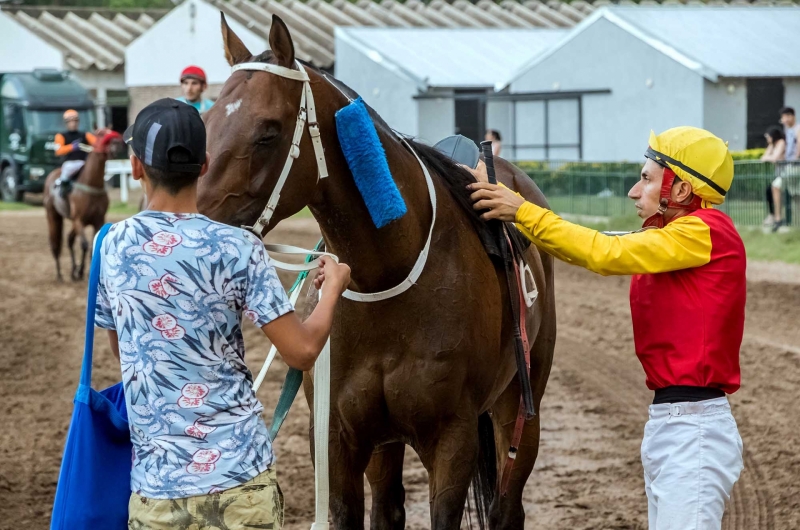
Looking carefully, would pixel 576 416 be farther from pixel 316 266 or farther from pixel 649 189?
pixel 316 266

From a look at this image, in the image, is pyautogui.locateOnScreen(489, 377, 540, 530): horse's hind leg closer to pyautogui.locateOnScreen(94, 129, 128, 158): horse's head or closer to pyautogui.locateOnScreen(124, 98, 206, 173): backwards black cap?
pyautogui.locateOnScreen(124, 98, 206, 173): backwards black cap

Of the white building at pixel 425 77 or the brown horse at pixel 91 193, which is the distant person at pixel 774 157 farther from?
the white building at pixel 425 77

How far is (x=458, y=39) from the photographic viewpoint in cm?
2997

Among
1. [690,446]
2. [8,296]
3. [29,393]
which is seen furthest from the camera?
[8,296]

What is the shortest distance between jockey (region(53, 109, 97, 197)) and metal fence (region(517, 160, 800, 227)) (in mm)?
7922

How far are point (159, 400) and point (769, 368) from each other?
260 inches

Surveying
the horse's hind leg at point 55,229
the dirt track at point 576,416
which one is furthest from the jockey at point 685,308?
the horse's hind leg at point 55,229

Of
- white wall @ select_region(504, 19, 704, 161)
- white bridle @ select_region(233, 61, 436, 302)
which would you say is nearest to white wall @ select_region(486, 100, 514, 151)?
white wall @ select_region(504, 19, 704, 161)

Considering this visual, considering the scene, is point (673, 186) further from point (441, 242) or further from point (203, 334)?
point (203, 334)

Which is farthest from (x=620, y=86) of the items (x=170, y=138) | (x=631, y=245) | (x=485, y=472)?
(x=170, y=138)

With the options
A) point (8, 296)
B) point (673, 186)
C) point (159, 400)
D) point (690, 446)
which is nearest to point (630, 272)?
point (673, 186)

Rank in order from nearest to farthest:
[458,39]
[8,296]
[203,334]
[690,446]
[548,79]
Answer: [203,334], [690,446], [8,296], [548,79], [458,39]

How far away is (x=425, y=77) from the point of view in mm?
25781

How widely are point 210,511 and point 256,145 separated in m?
0.97
